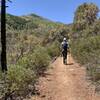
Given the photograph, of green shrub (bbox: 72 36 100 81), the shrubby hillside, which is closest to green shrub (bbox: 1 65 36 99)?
the shrubby hillside

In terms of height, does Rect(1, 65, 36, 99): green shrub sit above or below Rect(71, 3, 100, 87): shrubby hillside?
below

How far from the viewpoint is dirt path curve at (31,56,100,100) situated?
15.8 metres

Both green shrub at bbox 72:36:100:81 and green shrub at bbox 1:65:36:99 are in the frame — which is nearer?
green shrub at bbox 1:65:36:99

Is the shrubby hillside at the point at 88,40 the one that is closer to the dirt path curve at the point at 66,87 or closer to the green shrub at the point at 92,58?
the green shrub at the point at 92,58

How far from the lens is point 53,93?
651 inches

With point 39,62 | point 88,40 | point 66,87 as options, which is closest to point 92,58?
point 39,62

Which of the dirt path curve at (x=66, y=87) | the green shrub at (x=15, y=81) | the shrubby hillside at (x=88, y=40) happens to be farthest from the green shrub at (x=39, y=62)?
the green shrub at (x=15, y=81)

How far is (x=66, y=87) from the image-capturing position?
58.4 ft

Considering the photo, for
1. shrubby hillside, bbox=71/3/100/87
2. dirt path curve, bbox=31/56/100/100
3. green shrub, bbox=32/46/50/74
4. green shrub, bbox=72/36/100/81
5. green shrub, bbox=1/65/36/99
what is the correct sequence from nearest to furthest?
green shrub, bbox=1/65/36/99
dirt path curve, bbox=31/56/100/100
green shrub, bbox=72/36/100/81
shrubby hillside, bbox=71/3/100/87
green shrub, bbox=32/46/50/74

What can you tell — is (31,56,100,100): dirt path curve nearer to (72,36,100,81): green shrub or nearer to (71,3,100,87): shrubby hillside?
(72,36,100,81): green shrub

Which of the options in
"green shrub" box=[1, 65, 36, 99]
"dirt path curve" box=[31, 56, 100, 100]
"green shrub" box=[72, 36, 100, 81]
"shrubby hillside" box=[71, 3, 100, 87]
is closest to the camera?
"green shrub" box=[1, 65, 36, 99]

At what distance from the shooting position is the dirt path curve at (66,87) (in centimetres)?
1578

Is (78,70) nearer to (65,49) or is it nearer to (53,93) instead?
(65,49)

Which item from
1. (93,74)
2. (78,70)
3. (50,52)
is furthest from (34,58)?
(50,52)
